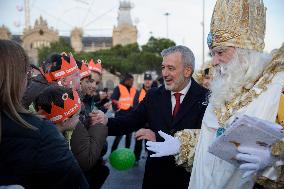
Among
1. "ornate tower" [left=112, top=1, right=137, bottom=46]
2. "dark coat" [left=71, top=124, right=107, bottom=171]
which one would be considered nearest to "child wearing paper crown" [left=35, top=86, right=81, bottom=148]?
"dark coat" [left=71, top=124, right=107, bottom=171]

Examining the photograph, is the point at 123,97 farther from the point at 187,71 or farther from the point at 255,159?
the point at 255,159

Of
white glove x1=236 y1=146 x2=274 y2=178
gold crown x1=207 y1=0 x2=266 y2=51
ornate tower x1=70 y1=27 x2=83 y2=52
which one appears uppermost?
ornate tower x1=70 y1=27 x2=83 y2=52

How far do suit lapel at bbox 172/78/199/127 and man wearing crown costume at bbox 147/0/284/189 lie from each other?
275 mm

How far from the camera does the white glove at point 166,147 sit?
311 centimetres

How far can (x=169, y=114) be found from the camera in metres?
3.51

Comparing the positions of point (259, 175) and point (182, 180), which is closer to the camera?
point (259, 175)

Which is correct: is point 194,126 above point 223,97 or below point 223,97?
below

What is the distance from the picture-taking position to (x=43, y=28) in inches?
3644

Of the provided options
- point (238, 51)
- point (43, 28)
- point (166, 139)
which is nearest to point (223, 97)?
point (238, 51)

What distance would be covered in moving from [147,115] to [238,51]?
127cm

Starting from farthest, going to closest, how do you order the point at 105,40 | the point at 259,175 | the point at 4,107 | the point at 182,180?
1. the point at 105,40
2. the point at 182,180
3. the point at 259,175
4. the point at 4,107

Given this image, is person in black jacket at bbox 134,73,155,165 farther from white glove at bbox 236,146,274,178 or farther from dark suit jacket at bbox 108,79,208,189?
white glove at bbox 236,146,274,178

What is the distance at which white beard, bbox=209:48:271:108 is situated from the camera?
2.71 meters

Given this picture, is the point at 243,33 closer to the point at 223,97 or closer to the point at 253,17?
the point at 253,17
